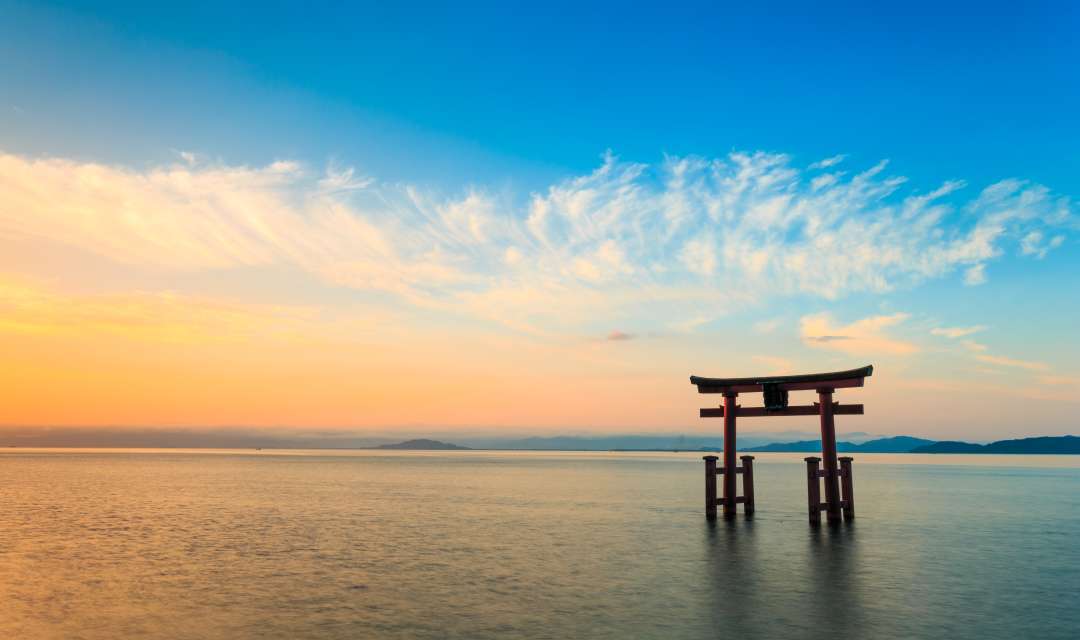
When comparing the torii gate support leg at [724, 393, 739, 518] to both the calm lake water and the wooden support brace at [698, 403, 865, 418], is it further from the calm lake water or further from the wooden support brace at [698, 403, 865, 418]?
the calm lake water

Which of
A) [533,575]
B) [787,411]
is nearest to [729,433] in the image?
[787,411]

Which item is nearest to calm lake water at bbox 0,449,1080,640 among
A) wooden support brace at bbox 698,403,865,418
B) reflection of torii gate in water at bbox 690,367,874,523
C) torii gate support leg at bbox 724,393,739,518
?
reflection of torii gate in water at bbox 690,367,874,523

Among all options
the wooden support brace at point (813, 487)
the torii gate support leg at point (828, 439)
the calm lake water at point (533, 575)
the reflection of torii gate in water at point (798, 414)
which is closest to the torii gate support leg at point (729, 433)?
the reflection of torii gate in water at point (798, 414)

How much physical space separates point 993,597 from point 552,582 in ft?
33.5

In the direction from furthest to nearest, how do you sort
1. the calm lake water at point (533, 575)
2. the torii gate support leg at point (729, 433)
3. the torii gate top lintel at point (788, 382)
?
1. the torii gate support leg at point (729, 433)
2. the torii gate top lintel at point (788, 382)
3. the calm lake water at point (533, 575)

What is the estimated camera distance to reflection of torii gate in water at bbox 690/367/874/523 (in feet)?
86.5

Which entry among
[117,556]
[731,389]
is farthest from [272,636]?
[731,389]

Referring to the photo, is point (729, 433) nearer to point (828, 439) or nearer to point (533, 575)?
point (828, 439)

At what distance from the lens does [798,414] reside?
27.9m

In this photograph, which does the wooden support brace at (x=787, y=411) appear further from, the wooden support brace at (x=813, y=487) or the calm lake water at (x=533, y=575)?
the calm lake water at (x=533, y=575)

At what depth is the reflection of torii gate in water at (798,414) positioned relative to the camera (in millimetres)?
26359

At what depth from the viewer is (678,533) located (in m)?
28.0

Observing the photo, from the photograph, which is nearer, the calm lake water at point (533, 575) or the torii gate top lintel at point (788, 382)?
the calm lake water at point (533, 575)

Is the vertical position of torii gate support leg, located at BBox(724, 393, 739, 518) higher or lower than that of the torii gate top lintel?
lower
